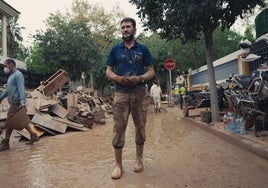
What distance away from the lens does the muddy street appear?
4.07 m

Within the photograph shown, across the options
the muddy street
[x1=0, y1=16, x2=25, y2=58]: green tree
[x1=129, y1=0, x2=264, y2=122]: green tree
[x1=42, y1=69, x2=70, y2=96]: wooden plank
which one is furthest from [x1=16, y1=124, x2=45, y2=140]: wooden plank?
[x1=0, y1=16, x2=25, y2=58]: green tree

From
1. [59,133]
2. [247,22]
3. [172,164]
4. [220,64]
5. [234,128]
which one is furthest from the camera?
[247,22]

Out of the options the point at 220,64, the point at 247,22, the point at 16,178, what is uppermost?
the point at 247,22

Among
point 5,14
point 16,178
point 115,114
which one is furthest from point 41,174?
point 5,14

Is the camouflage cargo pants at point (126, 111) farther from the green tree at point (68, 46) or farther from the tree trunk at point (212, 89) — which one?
the green tree at point (68, 46)

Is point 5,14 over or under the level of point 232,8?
over

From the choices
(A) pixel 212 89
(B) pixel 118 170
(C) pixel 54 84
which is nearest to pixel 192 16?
(A) pixel 212 89

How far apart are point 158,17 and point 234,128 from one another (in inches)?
156

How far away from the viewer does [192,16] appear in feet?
26.6

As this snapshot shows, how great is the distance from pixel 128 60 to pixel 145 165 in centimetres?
158

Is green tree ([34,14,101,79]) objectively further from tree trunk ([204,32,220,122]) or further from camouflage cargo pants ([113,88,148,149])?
camouflage cargo pants ([113,88,148,149])

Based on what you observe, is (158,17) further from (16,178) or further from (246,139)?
(16,178)

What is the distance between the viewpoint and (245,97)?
21.6 ft

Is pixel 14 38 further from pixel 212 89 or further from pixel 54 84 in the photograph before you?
pixel 212 89
